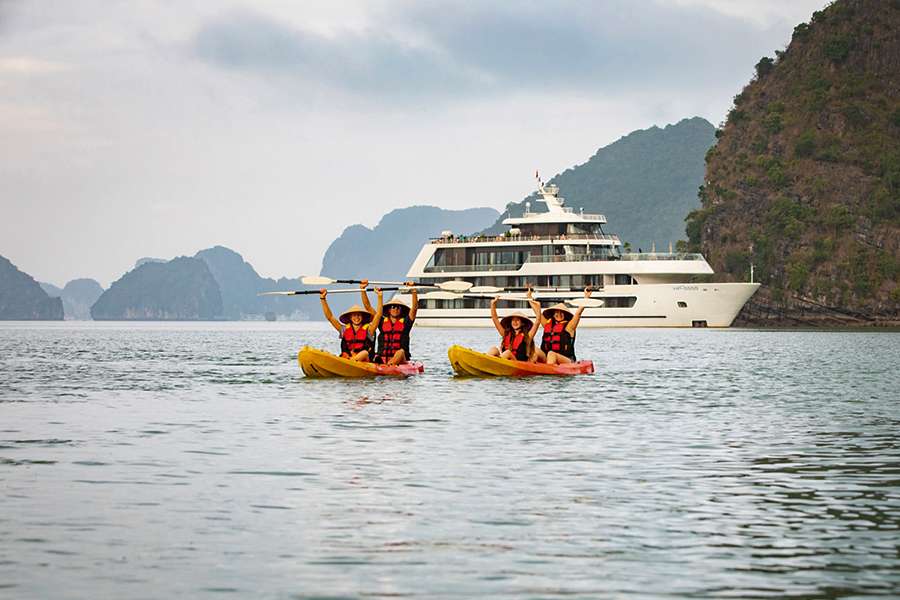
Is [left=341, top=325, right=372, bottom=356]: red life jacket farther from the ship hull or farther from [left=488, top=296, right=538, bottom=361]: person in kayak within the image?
the ship hull

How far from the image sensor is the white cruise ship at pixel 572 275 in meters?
114

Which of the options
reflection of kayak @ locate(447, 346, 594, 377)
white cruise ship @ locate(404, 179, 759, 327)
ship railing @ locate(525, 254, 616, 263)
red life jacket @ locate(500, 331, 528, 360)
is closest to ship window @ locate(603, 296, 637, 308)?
white cruise ship @ locate(404, 179, 759, 327)

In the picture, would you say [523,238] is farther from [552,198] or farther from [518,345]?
[518,345]

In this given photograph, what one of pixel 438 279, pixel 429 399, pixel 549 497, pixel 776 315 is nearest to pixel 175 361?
pixel 429 399

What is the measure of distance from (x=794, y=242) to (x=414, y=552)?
5207 inches

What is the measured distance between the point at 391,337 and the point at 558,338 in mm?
5386

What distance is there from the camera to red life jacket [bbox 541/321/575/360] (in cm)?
4262

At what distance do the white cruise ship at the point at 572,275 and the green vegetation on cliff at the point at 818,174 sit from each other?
16.2 metres

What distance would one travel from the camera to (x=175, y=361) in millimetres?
64188

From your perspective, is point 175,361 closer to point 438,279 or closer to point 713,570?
point 713,570

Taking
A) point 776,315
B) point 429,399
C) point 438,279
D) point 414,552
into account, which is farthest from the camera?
point 776,315

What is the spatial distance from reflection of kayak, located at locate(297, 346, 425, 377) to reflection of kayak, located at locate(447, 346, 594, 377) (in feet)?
4.45

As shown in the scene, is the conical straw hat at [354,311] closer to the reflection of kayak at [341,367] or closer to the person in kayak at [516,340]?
the reflection of kayak at [341,367]

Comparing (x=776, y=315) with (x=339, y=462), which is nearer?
(x=339, y=462)
